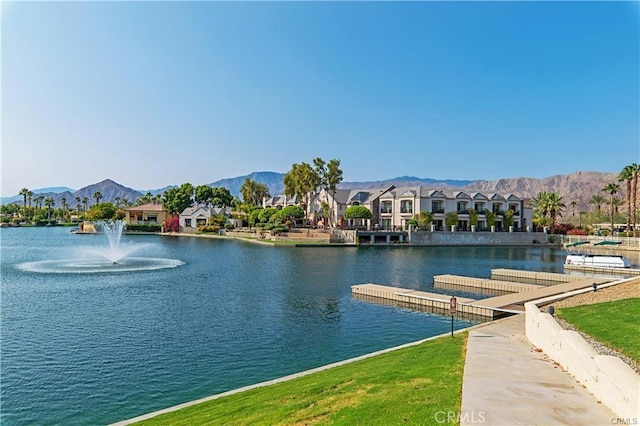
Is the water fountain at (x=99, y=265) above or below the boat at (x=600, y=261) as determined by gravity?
below

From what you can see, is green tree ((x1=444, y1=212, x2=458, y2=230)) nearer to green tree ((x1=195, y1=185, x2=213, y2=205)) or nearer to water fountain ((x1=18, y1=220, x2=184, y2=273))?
water fountain ((x1=18, y1=220, x2=184, y2=273))

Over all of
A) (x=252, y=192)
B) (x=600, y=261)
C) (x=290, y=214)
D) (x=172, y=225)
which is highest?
(x=252, y=192)

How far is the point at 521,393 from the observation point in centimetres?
804

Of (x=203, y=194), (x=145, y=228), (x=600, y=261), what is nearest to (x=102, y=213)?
(x=145, y=228)

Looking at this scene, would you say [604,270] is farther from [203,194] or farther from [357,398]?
[203,194]

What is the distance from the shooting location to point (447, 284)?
32.4 metres

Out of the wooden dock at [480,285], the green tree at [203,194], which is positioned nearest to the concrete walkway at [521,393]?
the wooden dock at [480,285]

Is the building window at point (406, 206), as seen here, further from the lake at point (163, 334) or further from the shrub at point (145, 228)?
the shrub at point (145, 228)

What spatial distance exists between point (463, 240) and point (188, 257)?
49571 mm

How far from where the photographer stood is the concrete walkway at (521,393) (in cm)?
685

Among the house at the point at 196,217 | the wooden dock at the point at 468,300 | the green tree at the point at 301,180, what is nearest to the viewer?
the wooden dock at the point at 468,300

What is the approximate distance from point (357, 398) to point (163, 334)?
40.7 feet

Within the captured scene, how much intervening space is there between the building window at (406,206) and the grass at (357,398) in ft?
230

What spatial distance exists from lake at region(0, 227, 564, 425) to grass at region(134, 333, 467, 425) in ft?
8.75
